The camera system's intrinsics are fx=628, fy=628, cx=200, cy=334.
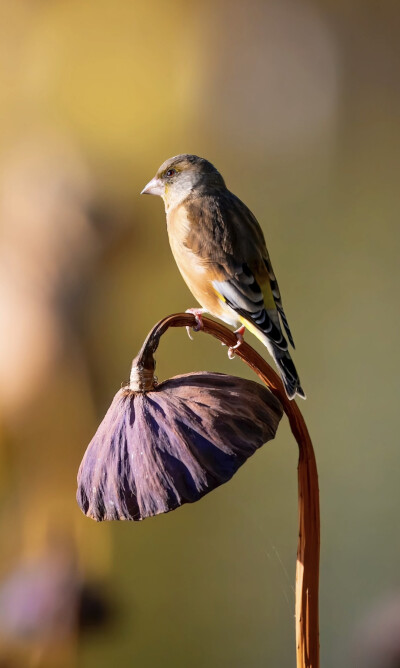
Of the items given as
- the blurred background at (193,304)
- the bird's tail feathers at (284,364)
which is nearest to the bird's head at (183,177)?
the bird's tail feathers at (284,364)

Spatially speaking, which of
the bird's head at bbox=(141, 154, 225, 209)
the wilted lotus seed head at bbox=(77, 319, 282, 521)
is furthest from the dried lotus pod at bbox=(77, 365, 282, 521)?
the bird's head at bbox=(141, 154, 225, 209)

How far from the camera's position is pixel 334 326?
1.03 meters

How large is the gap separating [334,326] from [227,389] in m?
0.56

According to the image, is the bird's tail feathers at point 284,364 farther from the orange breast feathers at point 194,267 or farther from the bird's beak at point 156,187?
the bird's beak at point 156,187

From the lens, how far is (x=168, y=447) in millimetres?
463

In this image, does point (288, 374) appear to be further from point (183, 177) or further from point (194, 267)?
point (183, 177)

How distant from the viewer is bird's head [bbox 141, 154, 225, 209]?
2.37 ft

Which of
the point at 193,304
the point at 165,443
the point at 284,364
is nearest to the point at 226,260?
the point at 284,364

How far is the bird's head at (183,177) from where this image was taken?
28.5 inches

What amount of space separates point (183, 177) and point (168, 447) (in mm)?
377

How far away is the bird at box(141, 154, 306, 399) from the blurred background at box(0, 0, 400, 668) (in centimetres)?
31

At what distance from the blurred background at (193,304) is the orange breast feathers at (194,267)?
320 mm

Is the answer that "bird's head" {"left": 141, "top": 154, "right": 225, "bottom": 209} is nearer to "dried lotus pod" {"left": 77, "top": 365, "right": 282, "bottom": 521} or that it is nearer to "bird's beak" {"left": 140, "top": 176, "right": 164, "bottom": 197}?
"bird's beak" {"left": 140, "top": 176, "right": 164, "bottom": 197}

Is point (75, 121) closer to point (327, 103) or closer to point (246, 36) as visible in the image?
point (246, 36)
